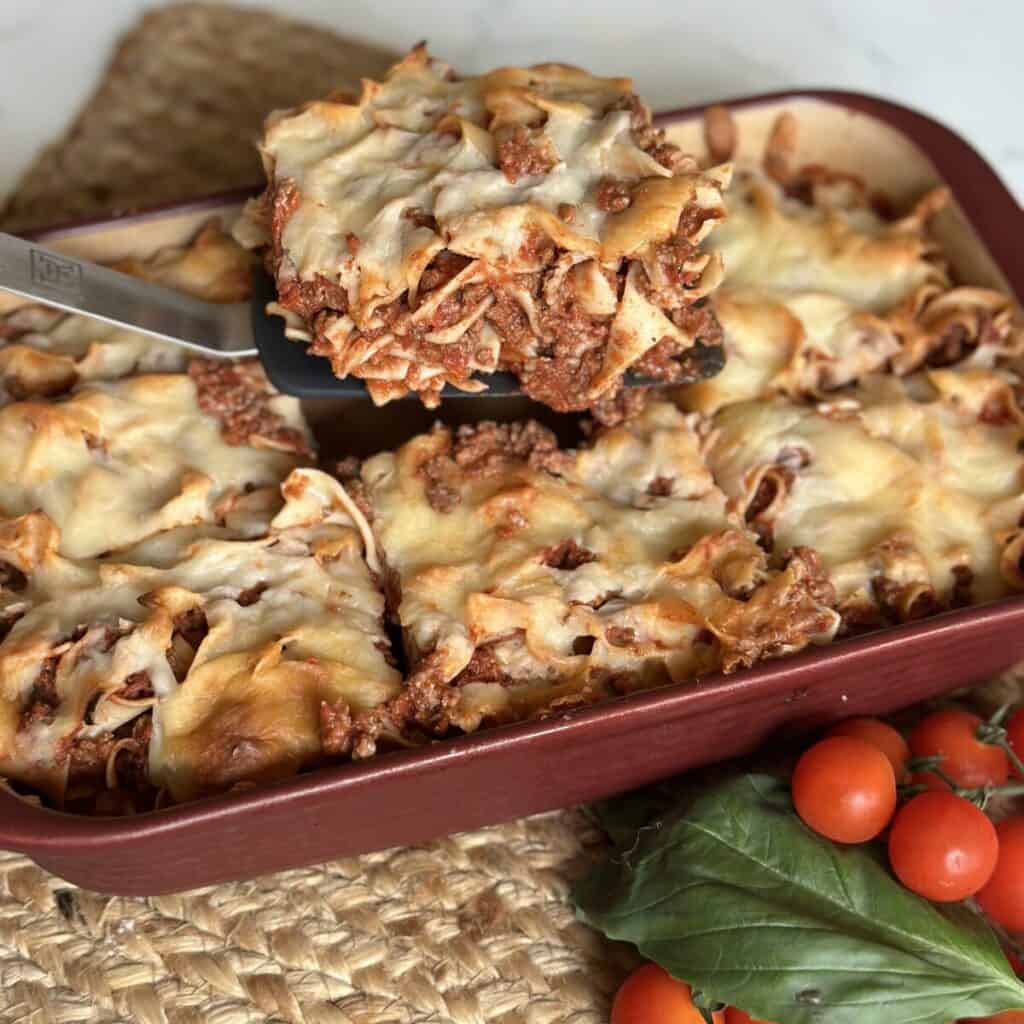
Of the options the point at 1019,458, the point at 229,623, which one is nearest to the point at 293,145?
the point at 229,623

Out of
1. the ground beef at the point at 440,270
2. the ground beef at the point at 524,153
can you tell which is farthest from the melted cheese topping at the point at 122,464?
the ground beef at the point at 524,153

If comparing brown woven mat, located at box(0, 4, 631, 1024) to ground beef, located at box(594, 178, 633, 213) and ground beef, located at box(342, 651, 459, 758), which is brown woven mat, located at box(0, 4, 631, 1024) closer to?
ground beef, located at box(342, 651, 459, 758)

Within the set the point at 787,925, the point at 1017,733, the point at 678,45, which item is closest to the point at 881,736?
the point at 1017,733

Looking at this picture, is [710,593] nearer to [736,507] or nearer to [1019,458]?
[736,507]

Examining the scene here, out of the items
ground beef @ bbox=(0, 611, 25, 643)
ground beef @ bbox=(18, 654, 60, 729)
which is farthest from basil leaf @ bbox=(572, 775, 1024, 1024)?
ground beef @ bbox=(0, 611, 25, 643)

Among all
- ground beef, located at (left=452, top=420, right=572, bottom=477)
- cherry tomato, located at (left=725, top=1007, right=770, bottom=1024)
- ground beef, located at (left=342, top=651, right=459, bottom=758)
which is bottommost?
cherry tomato, located at (left=725, top=1007, right=770, bottom=1024)
